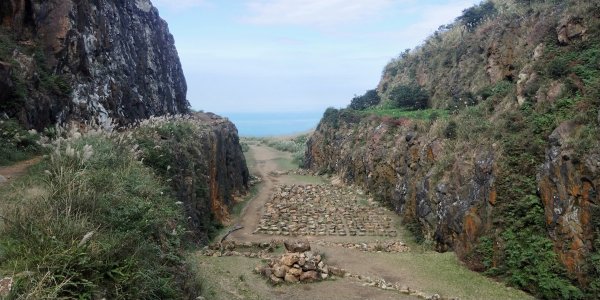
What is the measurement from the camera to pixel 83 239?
409 centimetres

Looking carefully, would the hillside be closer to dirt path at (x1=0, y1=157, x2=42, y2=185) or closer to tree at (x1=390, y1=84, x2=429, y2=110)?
tree at (x1=390, y1=84, x2=429, y2=110)

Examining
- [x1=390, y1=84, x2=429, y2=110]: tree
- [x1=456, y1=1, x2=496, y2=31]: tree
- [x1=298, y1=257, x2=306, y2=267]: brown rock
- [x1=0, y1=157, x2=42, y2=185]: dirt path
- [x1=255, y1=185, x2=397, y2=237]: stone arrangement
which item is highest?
[x1=456, y1=1, x2=496, y2=31]: tree

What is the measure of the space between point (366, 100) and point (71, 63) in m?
32.8

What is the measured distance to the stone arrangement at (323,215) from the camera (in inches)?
736

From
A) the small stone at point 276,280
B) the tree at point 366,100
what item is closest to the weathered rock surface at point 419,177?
the small stone at point 276,280

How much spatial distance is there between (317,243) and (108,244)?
1261cm

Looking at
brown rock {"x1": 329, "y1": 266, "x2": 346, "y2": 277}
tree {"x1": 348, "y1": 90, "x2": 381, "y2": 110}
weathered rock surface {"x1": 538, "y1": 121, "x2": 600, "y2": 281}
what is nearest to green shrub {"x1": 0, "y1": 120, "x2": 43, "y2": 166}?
brown rock {"x1": 329, "y1": 266, "x2": 346, "y2": 277}

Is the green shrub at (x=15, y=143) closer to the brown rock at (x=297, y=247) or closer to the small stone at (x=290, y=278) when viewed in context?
the small stone at (x=290, y=278)

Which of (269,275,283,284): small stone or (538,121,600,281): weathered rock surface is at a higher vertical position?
(538,121,600,281): weathered rock surface

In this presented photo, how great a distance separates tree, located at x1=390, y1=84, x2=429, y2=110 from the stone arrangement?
824 cm

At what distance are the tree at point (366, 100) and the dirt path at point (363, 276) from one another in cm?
2601

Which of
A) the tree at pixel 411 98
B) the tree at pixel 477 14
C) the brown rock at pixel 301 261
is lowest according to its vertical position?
the brown rock at pixel 301 261

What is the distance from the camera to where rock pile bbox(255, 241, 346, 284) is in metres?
11.9

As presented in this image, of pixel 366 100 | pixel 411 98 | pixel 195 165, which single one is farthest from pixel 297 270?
pixel 366 100
